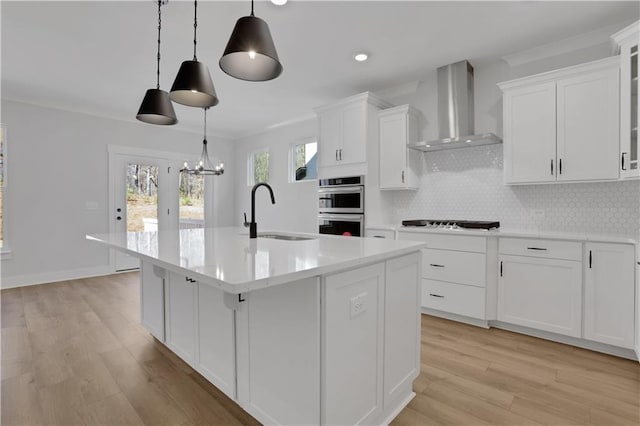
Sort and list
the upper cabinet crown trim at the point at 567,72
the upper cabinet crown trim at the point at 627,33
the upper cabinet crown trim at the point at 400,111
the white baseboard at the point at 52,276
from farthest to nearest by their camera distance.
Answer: the white baseboard at the point at 52,276, the upper cabinet crown trim at the point at 400,111, the upper cabinet crown trim at the point at 567,72, the upper cabinet crown trim at the point at 627,33

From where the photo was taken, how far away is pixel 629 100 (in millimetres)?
2439

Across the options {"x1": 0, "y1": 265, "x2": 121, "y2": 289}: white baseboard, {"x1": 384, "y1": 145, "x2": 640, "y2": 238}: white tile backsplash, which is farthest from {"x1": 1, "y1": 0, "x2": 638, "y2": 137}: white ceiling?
{"x1": 0, "y1": 265, "x2": 121, "y2": 289}: white baseboard

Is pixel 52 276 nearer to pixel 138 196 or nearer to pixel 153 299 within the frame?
pixel 138 196

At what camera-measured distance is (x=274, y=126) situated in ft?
19.9

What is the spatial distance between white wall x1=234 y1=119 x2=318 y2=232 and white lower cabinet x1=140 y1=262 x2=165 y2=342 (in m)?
2.63

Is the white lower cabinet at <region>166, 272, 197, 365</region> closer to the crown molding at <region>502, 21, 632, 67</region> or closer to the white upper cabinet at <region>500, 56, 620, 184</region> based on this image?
the white upper cabinet at <region>500, 56, 620, 184</region>

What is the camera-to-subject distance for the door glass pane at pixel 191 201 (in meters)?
6.45

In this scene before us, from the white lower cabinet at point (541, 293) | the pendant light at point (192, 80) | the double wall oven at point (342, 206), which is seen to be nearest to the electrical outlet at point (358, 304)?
the pendant light at point (192, 80)

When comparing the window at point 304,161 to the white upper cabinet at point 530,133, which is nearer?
the white upper cabinet at point 530,133

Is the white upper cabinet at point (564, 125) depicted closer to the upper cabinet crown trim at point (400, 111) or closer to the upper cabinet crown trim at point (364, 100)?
the upper cabinet crown trim at point (400, 111)

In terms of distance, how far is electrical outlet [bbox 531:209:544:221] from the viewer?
3.21 m

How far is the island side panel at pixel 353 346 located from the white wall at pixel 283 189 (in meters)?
3.85

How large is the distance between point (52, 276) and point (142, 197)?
70.3 inches

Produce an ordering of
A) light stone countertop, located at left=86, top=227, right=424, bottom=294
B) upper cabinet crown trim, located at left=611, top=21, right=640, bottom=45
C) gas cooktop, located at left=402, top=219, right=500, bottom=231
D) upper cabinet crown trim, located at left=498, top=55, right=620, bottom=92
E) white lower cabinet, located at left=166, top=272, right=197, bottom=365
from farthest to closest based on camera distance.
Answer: gas cooktop, located at left=402, top=219, right=500, bottom=231 < upper cabinet crown trim, located at left=498, top=55, right=620, bottom=92 < upper cabinet crown trim, located at left=611, top=21, right=640, bottom=45 < white lower cabinet, located at left=166, top=272, right=197, bottom=365 < light stone countertop, located at left=86, top=227, right=424, bottom=294
